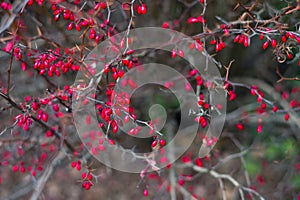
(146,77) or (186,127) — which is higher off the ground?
(146,77)

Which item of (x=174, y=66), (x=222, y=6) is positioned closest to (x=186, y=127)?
(x=174, y=66)

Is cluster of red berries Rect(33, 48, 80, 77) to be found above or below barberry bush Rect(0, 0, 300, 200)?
above

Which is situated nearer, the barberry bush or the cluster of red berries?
the cluster of red berries

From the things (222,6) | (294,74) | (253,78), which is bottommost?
(253,78)

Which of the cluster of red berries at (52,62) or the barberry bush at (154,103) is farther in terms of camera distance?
the barberry bush at (154,103)

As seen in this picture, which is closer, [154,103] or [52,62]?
[52,62]

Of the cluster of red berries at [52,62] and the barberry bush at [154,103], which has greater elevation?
the cluster of red berries at [52,62]

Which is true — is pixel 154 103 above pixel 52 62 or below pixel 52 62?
below

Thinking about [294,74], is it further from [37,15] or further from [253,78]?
[37,15]
